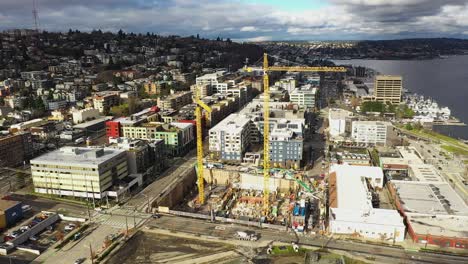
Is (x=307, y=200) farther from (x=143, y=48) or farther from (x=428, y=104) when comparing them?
(x=143, y=48)

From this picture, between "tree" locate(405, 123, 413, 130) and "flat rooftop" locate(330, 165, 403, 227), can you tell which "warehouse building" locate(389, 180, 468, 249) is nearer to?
"flat rooftop" locate(330, 165, 403, 227)

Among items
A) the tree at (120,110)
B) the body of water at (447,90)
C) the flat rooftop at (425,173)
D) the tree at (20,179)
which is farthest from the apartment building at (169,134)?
the body of water at (447,90)

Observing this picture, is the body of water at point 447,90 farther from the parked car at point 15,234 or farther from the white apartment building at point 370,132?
the parked car at point 15,234

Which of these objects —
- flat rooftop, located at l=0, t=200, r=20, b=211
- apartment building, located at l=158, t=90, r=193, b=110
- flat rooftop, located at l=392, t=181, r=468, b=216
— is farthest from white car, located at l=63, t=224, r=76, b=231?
apartment building, located at l=158, t=90, r=193, b=110

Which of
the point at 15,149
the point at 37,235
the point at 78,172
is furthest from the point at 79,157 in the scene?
the point at 15,149

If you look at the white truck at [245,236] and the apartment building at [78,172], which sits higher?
the apartment building at [78,172]

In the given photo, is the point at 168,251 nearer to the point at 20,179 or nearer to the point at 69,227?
the point at 69,227

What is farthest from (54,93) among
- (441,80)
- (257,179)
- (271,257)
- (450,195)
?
(441,80)
